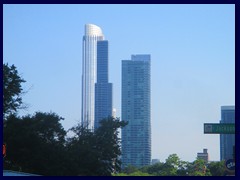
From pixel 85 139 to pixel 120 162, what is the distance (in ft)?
9.26

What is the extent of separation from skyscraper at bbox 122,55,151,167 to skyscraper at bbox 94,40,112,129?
82.3 inches

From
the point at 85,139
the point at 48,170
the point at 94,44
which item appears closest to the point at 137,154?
the point at 85,139

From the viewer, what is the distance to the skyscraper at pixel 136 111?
3672cm

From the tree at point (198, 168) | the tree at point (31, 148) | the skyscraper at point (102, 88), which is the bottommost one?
the tree at point (198, 168)

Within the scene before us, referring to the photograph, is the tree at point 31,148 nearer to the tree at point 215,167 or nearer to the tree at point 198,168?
the tree at point 198,168

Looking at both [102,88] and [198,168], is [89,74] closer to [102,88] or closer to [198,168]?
[102,88]

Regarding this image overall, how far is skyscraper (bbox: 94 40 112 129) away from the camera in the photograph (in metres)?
43.0

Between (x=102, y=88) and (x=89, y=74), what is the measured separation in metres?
6.62

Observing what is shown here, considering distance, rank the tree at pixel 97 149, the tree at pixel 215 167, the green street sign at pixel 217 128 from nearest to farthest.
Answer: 1. the green street sign at pixel 217 128
2. the tree at pixel 215 167
3. the tree at pixel 97 149

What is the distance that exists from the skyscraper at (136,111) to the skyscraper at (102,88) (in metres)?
2.09

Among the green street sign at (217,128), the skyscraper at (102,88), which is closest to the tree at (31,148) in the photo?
the skyscraper at (102,88)

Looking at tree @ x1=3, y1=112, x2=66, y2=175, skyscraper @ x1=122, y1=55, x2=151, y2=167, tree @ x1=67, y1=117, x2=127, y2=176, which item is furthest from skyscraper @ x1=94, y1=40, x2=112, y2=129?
tree @ x1=3, y1=112, x2=66, y2=175

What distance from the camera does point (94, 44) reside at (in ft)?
182

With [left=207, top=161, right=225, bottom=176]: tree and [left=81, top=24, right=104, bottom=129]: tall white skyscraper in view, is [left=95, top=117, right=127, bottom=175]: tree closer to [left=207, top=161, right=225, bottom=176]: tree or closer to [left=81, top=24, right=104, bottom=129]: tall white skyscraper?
[left=81, top=24, right=104, bottom=129]: tall white skyscraper
